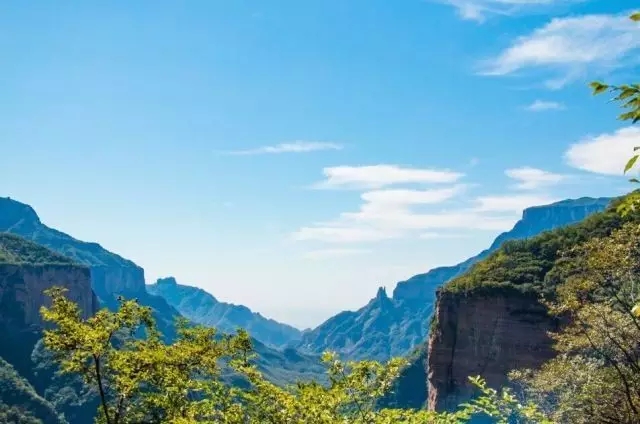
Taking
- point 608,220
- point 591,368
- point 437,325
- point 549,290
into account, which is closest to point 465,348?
point 437,325

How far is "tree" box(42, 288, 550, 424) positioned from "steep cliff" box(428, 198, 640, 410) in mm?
69874

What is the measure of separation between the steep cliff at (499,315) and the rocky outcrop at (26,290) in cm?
10047

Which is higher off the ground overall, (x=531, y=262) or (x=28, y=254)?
(x=28, y=254)

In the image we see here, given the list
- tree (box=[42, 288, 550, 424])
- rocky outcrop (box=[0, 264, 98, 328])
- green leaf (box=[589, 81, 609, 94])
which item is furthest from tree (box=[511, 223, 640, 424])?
rocky outcrop (box=[0, 264, 98, 328])

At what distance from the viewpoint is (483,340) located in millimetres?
87750

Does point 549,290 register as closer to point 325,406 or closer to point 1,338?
point 325,406

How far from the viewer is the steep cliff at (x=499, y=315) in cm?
8131

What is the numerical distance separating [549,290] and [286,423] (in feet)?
246

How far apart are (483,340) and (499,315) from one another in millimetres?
4774

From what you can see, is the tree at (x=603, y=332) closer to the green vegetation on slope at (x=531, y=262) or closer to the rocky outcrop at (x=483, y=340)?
the rocky outcrop at (x=483, y=340)

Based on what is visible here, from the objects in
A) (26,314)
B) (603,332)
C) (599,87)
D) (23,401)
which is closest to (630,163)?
(599,87)

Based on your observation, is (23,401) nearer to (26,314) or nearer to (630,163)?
(26,314)

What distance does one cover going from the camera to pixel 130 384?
15.4 m

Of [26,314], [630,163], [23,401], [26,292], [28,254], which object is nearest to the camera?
[630,163]
